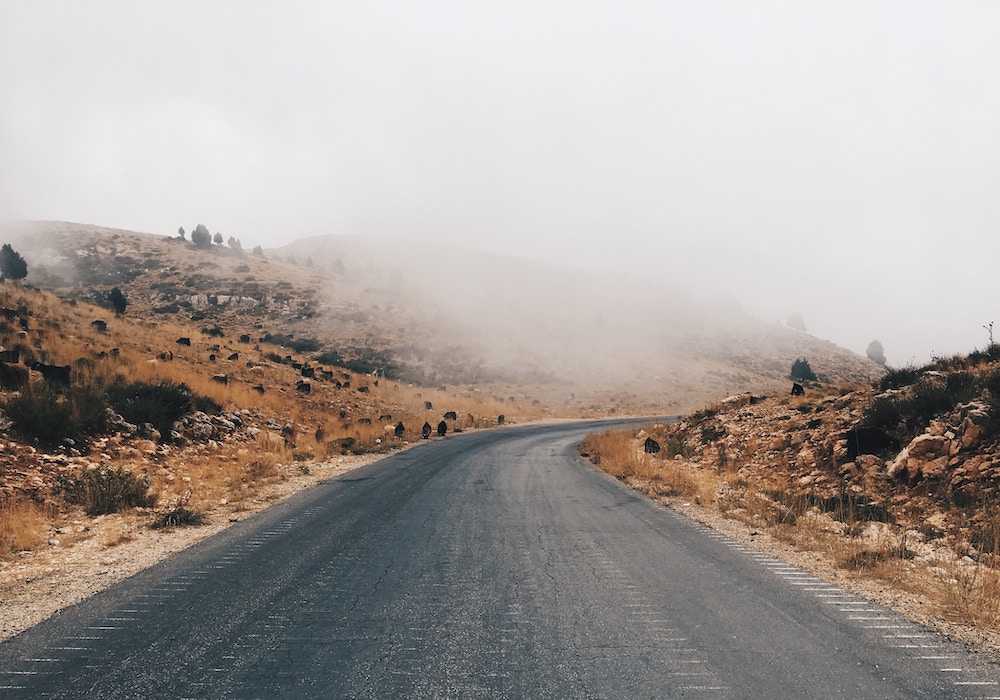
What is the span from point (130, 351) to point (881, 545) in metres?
24.6

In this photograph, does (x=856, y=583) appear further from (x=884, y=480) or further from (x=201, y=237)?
(x=201, y=237)

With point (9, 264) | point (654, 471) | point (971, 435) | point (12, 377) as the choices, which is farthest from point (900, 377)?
point (9, 264)

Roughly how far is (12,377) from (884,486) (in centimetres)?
1896

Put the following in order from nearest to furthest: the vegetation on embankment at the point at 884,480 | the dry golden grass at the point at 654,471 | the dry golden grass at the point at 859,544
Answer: the dry golden grass at the point at 859,544 → the vegetation on embankment at the point at 884,480 → the dry golden grass at the point at 654,471

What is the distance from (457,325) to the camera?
76.2 m

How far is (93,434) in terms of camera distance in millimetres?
11969

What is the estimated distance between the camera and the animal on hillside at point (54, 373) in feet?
44.8

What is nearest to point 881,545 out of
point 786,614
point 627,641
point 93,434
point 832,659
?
point 786,614

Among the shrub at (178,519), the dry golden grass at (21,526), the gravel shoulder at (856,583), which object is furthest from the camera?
the shrub at (178,519)

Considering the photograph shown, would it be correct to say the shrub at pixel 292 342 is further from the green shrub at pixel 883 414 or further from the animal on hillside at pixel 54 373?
the green shrub at pixel 883 414

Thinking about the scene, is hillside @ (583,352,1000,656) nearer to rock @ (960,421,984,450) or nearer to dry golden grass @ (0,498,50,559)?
rock @ (960,421,984,450)

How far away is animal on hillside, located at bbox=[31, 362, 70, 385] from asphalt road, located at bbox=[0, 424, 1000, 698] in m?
9.45

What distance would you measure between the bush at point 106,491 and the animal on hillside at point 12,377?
415 cm

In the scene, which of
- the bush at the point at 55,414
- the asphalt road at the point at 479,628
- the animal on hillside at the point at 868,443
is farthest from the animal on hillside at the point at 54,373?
the animal on hillside at the point at 868,443
